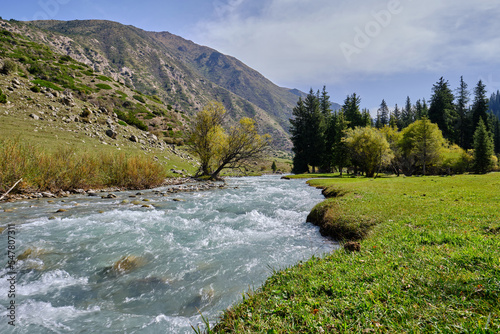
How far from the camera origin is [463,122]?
8531 cm

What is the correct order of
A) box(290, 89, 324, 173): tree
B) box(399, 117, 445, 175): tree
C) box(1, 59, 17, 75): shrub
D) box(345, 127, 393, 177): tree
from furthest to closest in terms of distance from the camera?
box(290, 89, 324, 173): tree
box(399, 117, 445, 175): tree
box(345, 127, 393, 177): tree
box(1, 59, 17, 75): shrub

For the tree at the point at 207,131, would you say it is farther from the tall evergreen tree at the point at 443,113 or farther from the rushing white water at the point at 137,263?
the tall evergreen tree at the point at 443,113

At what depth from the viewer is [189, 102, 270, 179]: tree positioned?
34.0m

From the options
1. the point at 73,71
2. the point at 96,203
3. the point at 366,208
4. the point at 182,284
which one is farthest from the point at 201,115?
the point at 73,71

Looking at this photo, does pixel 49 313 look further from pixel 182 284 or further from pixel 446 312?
pixel 446 312

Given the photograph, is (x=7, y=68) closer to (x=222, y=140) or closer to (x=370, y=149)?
(x=222, y=140)

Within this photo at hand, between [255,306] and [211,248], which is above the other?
[255,306]

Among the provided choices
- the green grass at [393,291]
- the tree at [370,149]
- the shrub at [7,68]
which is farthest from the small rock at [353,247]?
the shrub at [7,68]

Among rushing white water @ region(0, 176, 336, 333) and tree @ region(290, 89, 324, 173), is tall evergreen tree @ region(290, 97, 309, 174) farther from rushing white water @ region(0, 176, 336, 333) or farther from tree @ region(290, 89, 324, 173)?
rushing white water @ region(0, 176, 336, 333)

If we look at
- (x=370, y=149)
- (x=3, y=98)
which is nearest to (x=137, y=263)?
(x=3, y=98)

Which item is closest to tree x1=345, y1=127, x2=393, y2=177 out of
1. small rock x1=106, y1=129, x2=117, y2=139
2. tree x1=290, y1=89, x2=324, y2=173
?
tree x1=290, y1=89, x2=324, y2=173

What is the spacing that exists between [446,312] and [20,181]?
74.2ft

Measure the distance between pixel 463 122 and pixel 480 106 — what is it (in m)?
Result: 7.06

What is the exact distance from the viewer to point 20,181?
15344 millimetres
